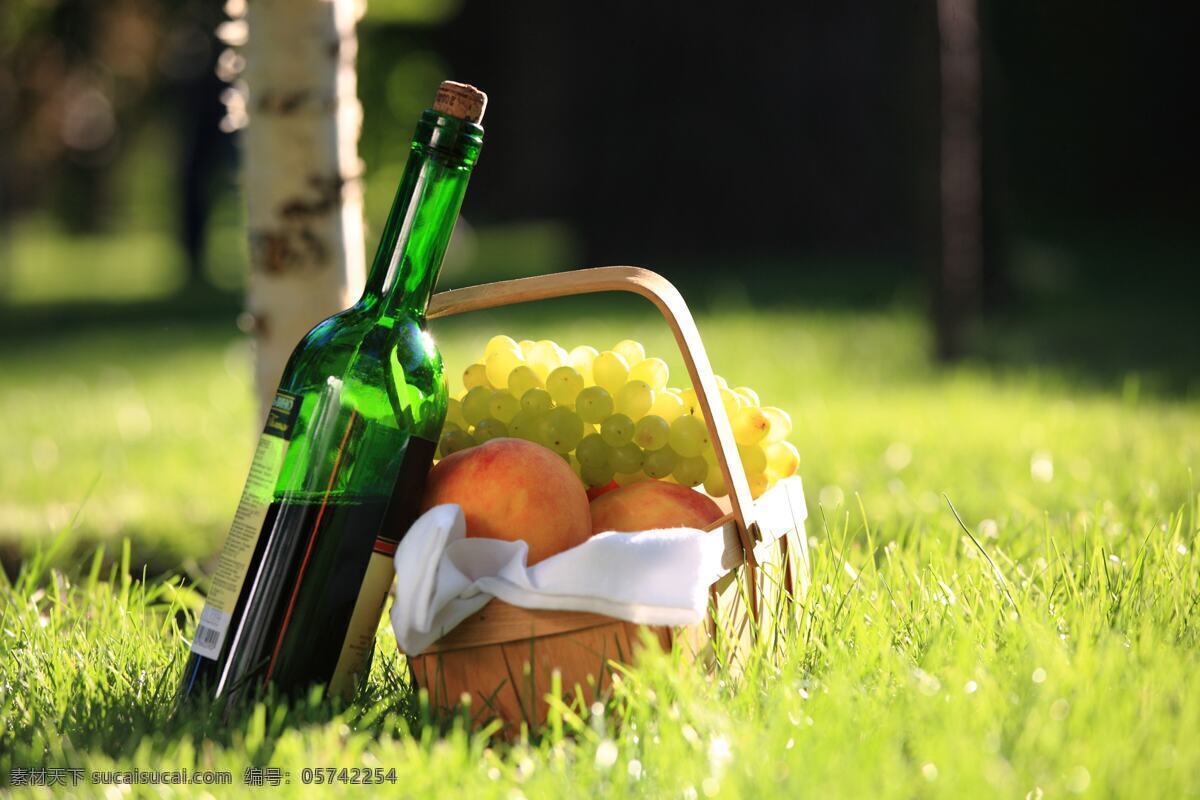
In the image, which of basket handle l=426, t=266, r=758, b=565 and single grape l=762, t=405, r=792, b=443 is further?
single grape l=762, t=405, r=792, b=443

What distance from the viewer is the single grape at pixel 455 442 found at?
6.89 feet

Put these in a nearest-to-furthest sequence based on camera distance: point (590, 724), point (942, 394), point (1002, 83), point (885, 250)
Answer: point (590, 724) < point (942, 394) < point (885, 250) < point (1002, 83)

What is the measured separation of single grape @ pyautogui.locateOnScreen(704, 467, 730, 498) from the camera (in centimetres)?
Result: 206

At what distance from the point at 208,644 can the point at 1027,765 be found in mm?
1100

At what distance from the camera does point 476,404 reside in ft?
6.89

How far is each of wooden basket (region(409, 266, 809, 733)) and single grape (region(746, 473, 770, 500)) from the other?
0.11 meters

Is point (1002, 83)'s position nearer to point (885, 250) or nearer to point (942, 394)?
point (885, 250)

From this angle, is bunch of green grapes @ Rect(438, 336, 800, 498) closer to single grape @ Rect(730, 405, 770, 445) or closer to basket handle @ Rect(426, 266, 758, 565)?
single grape @ Rect(730, 405, 770, 445)

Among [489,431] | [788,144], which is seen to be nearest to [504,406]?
[489,431]

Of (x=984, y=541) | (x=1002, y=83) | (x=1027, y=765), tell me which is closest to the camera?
(x=1027, y=765)

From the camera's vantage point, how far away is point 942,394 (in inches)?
204

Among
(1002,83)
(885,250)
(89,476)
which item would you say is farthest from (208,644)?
(1002,83)

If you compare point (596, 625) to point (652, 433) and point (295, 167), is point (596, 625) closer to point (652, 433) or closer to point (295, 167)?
point (652, 433)

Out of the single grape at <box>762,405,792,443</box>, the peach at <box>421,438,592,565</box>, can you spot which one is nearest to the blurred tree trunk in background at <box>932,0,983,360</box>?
the single grape at <box>762,405,792,443</box>
